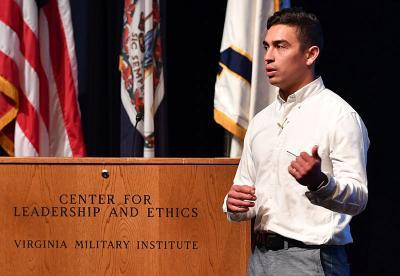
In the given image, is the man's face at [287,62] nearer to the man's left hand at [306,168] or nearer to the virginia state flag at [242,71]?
the man's left hand at [306,168]

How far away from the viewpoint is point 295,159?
8.22ft

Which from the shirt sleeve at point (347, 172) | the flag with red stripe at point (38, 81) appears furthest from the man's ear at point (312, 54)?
the flag with red stripe at point (38, 81)

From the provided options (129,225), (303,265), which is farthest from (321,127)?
(129,225)

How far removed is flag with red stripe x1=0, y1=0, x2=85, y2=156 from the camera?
422cm

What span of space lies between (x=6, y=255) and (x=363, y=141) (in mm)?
1652

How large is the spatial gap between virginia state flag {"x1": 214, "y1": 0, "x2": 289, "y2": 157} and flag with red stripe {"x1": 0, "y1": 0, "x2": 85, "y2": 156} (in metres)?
0.91

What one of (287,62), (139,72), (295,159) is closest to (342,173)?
(295,159)

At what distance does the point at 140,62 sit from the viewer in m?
4.29

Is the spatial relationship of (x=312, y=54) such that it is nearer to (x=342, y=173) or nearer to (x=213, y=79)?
(x=342, y=173)

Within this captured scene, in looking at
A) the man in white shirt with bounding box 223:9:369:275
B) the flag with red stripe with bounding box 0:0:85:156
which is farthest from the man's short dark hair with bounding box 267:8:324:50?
the flag with red stripe with bounding box 0:0:85:156

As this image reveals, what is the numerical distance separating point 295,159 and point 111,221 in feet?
3.69

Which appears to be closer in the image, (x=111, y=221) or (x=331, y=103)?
(x=331, y=103)

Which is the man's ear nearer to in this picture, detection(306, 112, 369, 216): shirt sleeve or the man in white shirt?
the man in white shirt

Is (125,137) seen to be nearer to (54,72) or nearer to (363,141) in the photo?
(54,72)
